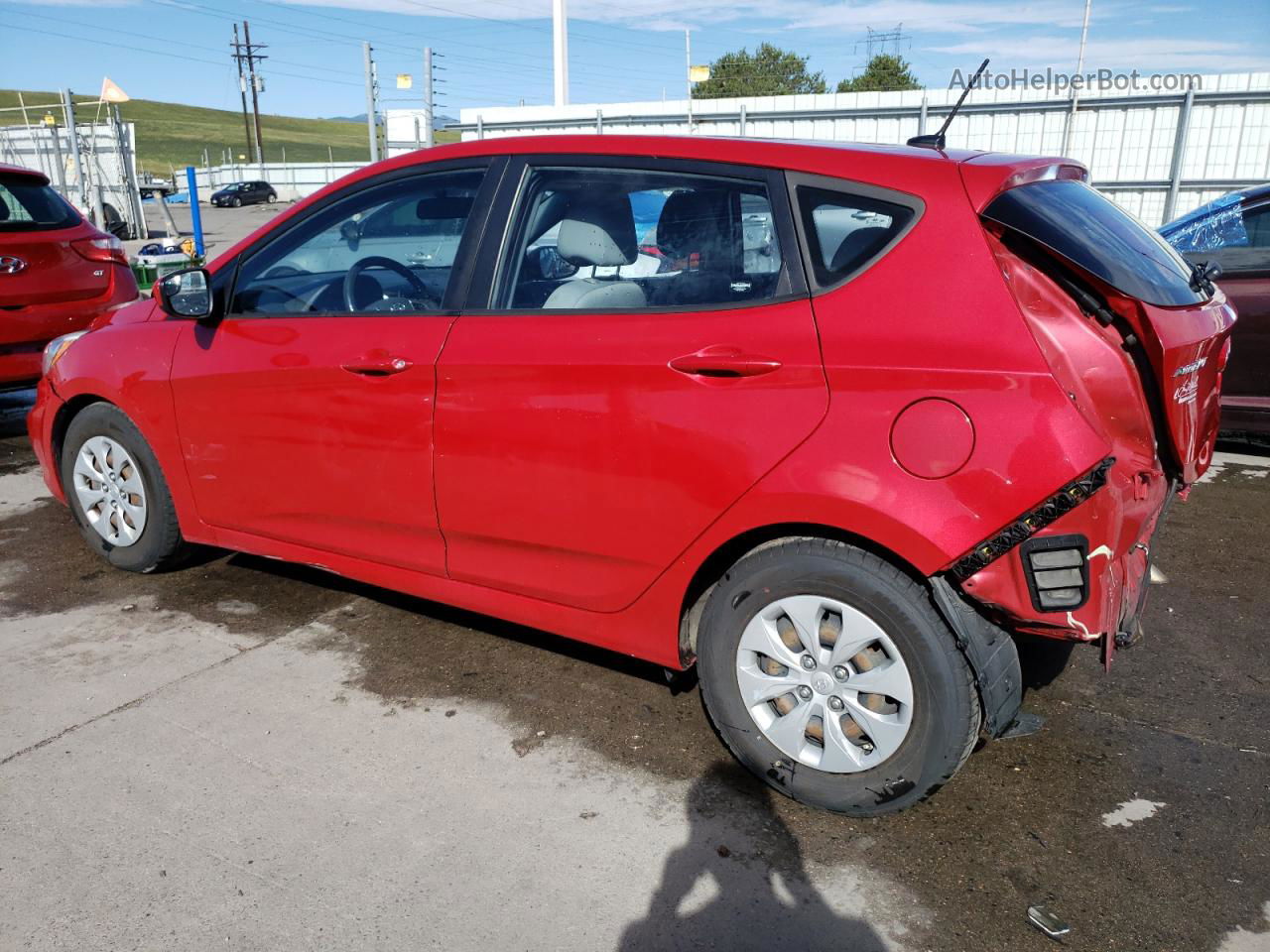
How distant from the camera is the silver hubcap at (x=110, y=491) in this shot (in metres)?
4.18

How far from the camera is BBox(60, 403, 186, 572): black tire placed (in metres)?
4.09

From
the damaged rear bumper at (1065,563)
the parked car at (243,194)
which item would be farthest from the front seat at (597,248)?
the parked car at (243,194)

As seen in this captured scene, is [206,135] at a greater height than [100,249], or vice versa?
[206,135]

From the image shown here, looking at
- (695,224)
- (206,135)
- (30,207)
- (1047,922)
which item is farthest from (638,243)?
(206,135)

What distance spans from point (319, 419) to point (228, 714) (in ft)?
3.30

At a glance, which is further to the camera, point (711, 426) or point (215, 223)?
point (215, 223)

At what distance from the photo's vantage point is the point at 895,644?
2508mm

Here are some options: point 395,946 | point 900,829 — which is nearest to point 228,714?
point 395,946

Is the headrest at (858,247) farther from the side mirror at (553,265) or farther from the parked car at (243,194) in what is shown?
the parked car at (243,194)

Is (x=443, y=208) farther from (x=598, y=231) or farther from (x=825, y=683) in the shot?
(x=825, y=683)

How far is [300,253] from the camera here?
3.66 meters

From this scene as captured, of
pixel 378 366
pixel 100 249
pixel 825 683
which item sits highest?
pixel 100 249

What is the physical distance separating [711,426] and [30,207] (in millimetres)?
6335

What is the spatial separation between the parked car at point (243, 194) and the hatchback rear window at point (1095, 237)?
161ft
